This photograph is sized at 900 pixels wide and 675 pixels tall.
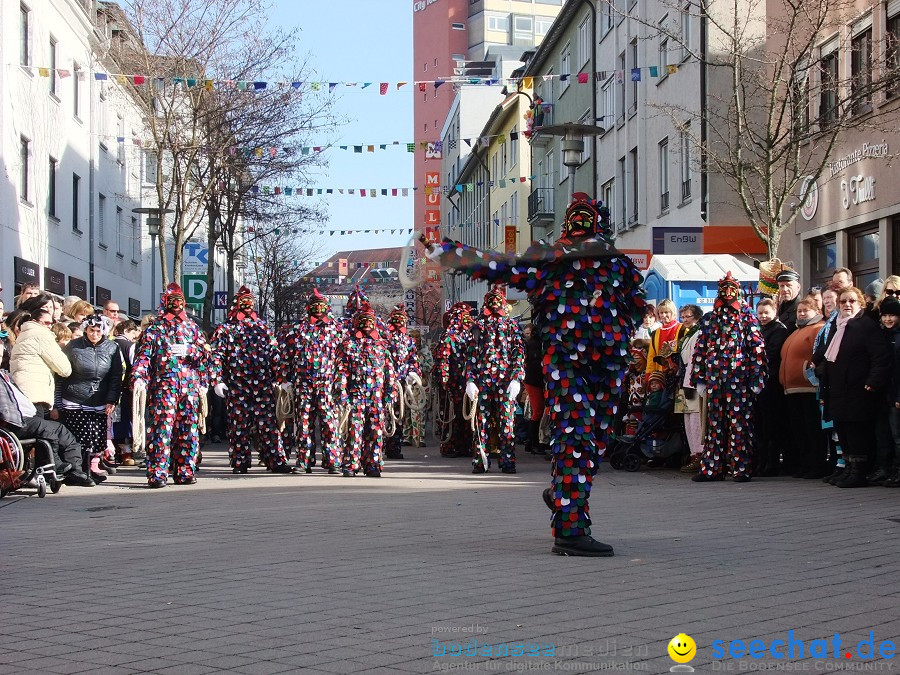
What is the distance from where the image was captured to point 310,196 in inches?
1307

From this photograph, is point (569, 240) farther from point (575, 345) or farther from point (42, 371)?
point (42, 371)

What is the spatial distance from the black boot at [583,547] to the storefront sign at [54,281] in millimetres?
24362

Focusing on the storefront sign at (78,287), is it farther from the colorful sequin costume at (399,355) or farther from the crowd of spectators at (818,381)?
the crowd of spectators at (818,381)

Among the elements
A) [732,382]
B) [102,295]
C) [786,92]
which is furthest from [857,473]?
[102,295]

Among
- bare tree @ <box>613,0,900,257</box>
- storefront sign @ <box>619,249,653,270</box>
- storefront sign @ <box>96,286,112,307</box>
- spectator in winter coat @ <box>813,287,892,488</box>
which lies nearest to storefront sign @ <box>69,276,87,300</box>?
storefront sign @ <box>96,286,112,307</box>

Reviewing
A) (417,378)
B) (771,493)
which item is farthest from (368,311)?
(771,493)

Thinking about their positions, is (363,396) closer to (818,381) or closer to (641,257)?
(818,381)

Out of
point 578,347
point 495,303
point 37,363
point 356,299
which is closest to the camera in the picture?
point 578,347

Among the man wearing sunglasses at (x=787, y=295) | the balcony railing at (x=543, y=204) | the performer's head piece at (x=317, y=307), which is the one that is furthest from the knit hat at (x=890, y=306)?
the balcony railing at (x=543, y=204)

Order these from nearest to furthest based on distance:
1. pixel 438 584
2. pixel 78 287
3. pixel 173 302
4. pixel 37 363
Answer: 1. pixel 438 584
2. pixel 37 363
3. pixel 173 302
4. pixel 78 287

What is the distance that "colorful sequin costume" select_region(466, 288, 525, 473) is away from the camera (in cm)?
1446

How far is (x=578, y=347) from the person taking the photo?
7.76m

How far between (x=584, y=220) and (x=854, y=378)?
478cm

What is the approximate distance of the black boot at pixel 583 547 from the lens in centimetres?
763
